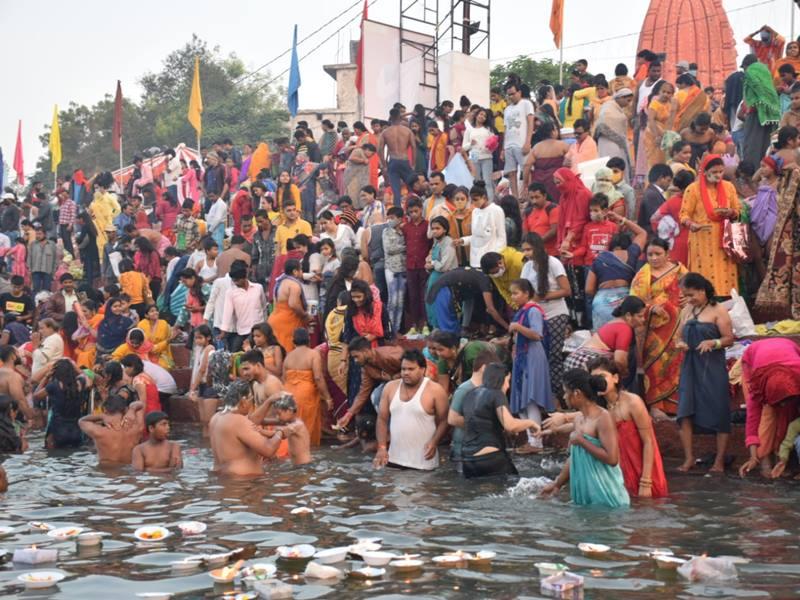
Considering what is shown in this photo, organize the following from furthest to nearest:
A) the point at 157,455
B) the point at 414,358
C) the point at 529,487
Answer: the point at 157,455, the point at 414,358, the point at 529,487

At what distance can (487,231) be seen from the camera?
41.1 feet

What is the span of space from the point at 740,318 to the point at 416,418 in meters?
3.13

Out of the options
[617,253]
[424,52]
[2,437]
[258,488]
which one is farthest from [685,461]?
[424,52]

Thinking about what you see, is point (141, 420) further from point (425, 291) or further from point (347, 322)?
point (425, 291)

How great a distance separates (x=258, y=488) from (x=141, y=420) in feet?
7.82

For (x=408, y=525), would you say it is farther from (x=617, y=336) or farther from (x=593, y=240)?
(x=593, y=240)

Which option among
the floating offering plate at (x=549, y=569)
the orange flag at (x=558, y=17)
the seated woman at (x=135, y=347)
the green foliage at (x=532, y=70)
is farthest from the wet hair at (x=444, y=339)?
the green foliage at (x=532, y=70)

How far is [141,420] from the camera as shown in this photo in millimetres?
11727

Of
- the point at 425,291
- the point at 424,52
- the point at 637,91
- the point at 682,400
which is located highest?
the point at 424,52

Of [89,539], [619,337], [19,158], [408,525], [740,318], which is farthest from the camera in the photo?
[19,158]

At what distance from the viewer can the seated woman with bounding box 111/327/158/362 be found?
47.4 feet

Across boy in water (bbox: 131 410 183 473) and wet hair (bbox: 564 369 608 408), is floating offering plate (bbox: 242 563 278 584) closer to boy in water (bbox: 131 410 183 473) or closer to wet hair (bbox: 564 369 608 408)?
wet hair (bbox: 564 369 608 408)

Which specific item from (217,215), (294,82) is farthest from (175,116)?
(217,215)

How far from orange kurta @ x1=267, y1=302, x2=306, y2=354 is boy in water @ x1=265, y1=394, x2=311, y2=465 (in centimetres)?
248
